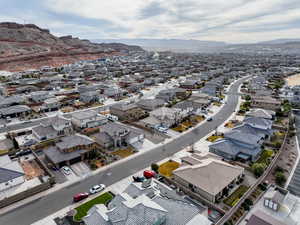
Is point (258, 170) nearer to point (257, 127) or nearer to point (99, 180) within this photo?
point (257, 127)

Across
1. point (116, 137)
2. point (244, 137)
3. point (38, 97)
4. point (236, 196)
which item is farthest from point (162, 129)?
point (38, 97)

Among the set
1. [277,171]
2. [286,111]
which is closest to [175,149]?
[277,171]

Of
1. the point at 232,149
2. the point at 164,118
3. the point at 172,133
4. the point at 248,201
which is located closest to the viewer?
the point at 248,201

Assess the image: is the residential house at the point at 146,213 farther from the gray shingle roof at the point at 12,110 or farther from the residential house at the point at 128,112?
the gray shingle roof at the point at 12,110

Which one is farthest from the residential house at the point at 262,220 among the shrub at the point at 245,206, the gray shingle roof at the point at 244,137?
the gray shingle roof at the point at 244,137

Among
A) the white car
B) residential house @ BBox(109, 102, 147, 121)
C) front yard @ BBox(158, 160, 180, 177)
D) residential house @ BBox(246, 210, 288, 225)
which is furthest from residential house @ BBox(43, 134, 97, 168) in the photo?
residential house @ BBox(246, 210, 288, 225)

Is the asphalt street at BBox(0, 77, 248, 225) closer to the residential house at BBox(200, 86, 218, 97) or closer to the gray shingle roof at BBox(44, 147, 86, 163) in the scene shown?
the gray shingle roof at BBox(44, 147, 86, 163)
